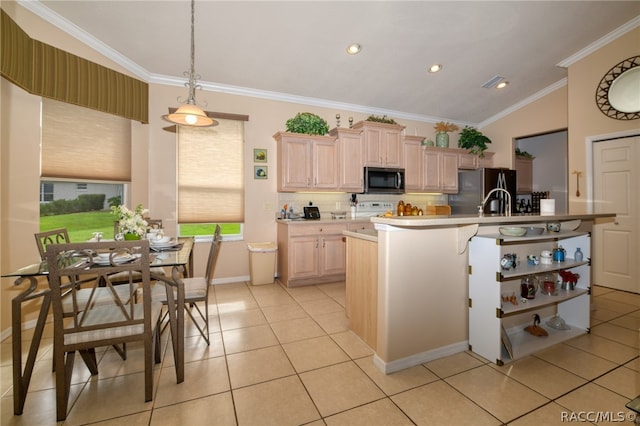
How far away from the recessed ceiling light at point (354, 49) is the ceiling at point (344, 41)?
0.07 meters

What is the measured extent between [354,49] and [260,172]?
2.22 meters

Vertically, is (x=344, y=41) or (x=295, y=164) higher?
(x=344, y=41)

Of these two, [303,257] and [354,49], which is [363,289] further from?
[354,49]

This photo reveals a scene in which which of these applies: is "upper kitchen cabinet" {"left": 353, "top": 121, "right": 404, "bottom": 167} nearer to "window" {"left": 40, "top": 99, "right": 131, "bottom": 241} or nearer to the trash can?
the trash can

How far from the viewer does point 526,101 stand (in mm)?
5477

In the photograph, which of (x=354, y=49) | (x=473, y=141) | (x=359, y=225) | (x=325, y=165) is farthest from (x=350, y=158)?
(x=473, y=141)

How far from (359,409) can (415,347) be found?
711 millimetres

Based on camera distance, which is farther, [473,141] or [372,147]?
[473,141]

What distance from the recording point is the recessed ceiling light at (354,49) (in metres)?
3.63

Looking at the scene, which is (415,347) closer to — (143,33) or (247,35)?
(247,35)

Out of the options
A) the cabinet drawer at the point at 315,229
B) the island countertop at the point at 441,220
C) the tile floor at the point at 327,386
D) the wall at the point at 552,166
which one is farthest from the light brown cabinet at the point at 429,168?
the tile floor at the point at 327,386

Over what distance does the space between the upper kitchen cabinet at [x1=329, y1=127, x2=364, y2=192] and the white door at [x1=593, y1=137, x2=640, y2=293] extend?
3.52m

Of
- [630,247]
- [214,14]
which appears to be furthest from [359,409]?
[630,247]

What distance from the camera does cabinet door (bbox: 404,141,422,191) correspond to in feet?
16.7
